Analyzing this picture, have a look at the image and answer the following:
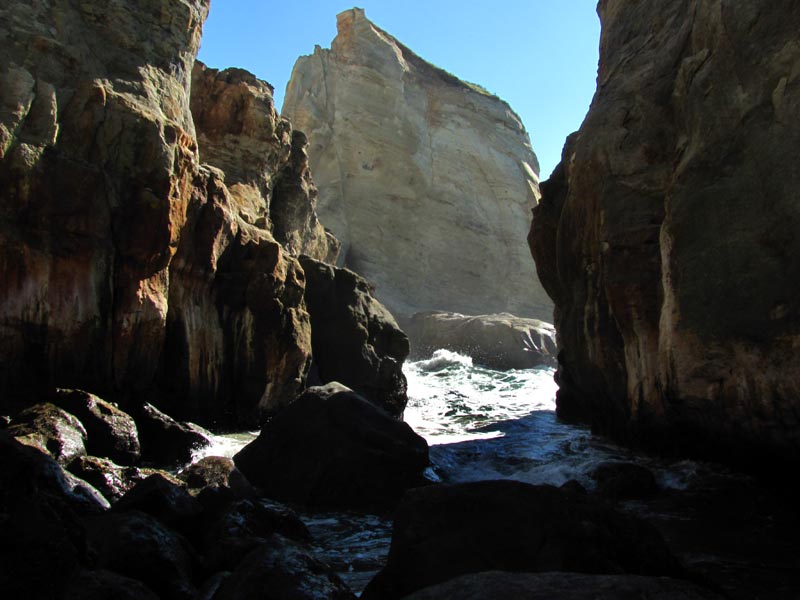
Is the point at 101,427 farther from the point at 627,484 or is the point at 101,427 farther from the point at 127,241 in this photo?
the point at 627,484

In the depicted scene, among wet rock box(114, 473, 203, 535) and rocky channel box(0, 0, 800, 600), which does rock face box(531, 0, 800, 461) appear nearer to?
rocky channel box(0, 0, 800, 600)

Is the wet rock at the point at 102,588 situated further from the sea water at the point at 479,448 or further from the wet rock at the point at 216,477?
the wet rock at the point at 216,477

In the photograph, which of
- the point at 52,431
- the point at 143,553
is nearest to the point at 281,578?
the point at 143,553

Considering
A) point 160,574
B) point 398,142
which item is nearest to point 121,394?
point 160,574

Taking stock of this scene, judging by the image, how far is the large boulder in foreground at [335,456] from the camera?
9305 millimetres

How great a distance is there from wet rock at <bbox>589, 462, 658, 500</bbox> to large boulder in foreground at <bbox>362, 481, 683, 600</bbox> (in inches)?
186

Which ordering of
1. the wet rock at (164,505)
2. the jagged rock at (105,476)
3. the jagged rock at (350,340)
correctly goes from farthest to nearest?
the jagged rock at (350,340)
the jagged rock at (105,476)
the wet rock at (164,505)

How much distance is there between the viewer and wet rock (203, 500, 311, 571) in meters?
5.39

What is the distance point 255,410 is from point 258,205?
7184mm

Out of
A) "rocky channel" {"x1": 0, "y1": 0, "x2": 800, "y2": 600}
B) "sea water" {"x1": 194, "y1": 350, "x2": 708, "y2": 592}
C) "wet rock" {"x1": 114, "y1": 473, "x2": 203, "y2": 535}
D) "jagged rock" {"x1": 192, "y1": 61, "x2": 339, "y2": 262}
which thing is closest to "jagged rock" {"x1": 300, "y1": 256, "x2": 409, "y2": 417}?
"rocky channel" {"x1": 0, "y1": 0, "x2": 800, "y2": 600}

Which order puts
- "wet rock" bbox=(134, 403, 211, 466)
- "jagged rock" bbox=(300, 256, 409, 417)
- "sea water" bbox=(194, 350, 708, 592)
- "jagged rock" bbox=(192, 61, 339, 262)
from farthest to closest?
"jagged rock" bbox=(192, 61, 339, 262)
"jagged rock" bbox=(300, 256, 409, 417)
"wet rock" bbox=(134, 403, 211, 466)
"sea water" bbox=(194, 350, 708, 592)

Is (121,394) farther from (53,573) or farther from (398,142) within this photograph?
(398,142)

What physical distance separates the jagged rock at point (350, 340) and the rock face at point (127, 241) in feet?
7.26

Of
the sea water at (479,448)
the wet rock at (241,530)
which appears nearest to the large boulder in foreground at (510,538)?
the wet rock at (241,530)
